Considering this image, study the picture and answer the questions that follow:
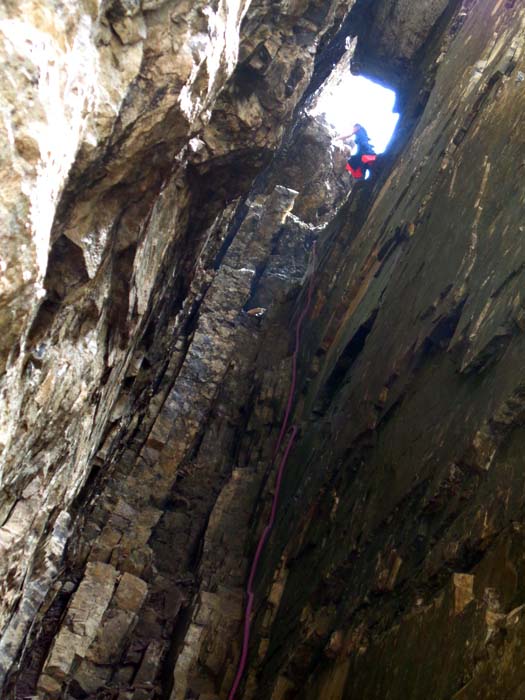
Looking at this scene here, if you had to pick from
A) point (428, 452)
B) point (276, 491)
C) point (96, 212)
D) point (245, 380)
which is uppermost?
point (245, 380)

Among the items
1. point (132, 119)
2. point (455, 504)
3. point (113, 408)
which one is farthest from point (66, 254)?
point (113, 408)

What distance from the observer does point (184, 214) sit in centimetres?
696

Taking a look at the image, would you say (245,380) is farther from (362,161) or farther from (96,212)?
(96,212)

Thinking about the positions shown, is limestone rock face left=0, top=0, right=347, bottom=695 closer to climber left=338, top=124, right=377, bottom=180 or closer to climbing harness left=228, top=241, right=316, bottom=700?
climbing harness left=228, top=241, right=316, bottom=700

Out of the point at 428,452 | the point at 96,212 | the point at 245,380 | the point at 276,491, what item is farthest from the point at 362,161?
the point at 96,212

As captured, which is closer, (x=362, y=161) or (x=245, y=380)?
(x=245, y=380)

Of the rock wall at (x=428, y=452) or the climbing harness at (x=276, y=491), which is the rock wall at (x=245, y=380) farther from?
the climbing harness at (x=276, y=491)

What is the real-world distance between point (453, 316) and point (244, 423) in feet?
23.7

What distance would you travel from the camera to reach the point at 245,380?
13.8m

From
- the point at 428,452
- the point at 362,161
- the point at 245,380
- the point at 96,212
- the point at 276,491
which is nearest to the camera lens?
the point at 96,212

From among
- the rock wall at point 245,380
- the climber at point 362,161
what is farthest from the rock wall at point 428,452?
the climber at point 362,161

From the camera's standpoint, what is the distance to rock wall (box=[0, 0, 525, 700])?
3.55m

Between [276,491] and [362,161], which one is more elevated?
[362,161]

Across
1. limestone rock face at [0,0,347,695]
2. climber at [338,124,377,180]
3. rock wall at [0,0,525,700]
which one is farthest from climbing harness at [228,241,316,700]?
climber at [338,124,377,180]
